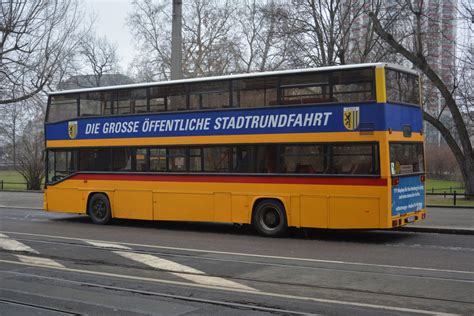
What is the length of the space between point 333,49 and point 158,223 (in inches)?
766

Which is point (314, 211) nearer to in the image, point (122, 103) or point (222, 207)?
point (222, 207)

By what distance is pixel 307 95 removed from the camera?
1466 cm

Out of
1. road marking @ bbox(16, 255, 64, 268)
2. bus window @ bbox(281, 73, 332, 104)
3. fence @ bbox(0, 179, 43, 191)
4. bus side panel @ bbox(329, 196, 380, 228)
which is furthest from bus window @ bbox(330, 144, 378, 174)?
fence @ bbox(0, 179, 43, 191)

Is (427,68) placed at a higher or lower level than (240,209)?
higher

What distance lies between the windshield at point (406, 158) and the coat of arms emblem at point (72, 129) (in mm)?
10187

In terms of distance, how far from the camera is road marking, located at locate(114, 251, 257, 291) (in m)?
9.14

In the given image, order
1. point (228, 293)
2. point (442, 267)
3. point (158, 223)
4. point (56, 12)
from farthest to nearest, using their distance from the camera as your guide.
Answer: point (56, 12) → point (158, 223) → point (442, 267) → point (228, 293)

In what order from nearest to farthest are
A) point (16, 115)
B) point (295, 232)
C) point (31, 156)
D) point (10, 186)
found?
point (295, 232), point (16, 115), point (31, 156), point (10, 186)

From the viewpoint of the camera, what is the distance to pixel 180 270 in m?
10.3

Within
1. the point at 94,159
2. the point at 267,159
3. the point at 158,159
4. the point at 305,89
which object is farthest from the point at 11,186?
the point at 305,89

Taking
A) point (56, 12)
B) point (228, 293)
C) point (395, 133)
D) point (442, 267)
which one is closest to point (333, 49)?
point (56, 12)

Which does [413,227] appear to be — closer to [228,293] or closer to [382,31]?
[228,293]

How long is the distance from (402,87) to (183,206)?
21.9 ft

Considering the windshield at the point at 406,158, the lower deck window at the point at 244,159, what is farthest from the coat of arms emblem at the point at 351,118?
the windshield at the point at 406,158
